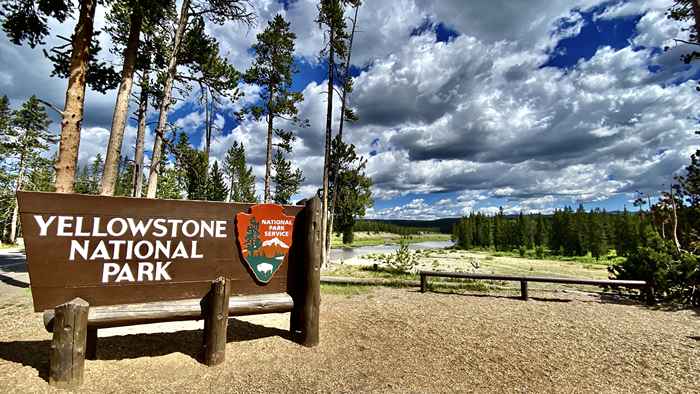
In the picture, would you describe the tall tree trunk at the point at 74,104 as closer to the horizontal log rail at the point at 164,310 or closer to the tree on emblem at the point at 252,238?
the horizontal log rail at the point at 164,310

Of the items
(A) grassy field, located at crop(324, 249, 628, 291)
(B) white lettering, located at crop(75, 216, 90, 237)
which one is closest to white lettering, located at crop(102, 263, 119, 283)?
(B) white lettering, located at crop(75, 216, 90, 237)

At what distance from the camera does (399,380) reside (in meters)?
3.80

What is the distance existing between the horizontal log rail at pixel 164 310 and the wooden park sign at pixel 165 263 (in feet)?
0.04

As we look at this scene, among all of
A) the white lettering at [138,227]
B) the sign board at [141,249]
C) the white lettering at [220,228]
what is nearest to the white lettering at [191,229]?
the sign board at [141,249]

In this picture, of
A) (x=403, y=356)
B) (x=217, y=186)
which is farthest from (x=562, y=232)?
(x=403, y=356)

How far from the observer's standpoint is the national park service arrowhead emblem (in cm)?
450

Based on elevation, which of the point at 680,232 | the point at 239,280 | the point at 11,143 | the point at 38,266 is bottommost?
the point at 239,280

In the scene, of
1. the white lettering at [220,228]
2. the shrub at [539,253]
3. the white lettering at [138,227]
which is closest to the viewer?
the white lettering at [138,227]

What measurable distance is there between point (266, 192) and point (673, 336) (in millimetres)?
15178

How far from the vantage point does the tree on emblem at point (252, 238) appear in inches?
178

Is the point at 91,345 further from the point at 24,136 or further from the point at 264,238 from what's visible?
the point at 24,136

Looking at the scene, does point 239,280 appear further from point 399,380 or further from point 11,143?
point 11,143

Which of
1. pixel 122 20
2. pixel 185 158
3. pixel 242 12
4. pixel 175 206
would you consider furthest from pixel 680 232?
pixel 122 20

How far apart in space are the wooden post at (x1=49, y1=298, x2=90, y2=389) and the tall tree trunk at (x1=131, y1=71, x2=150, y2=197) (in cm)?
959
